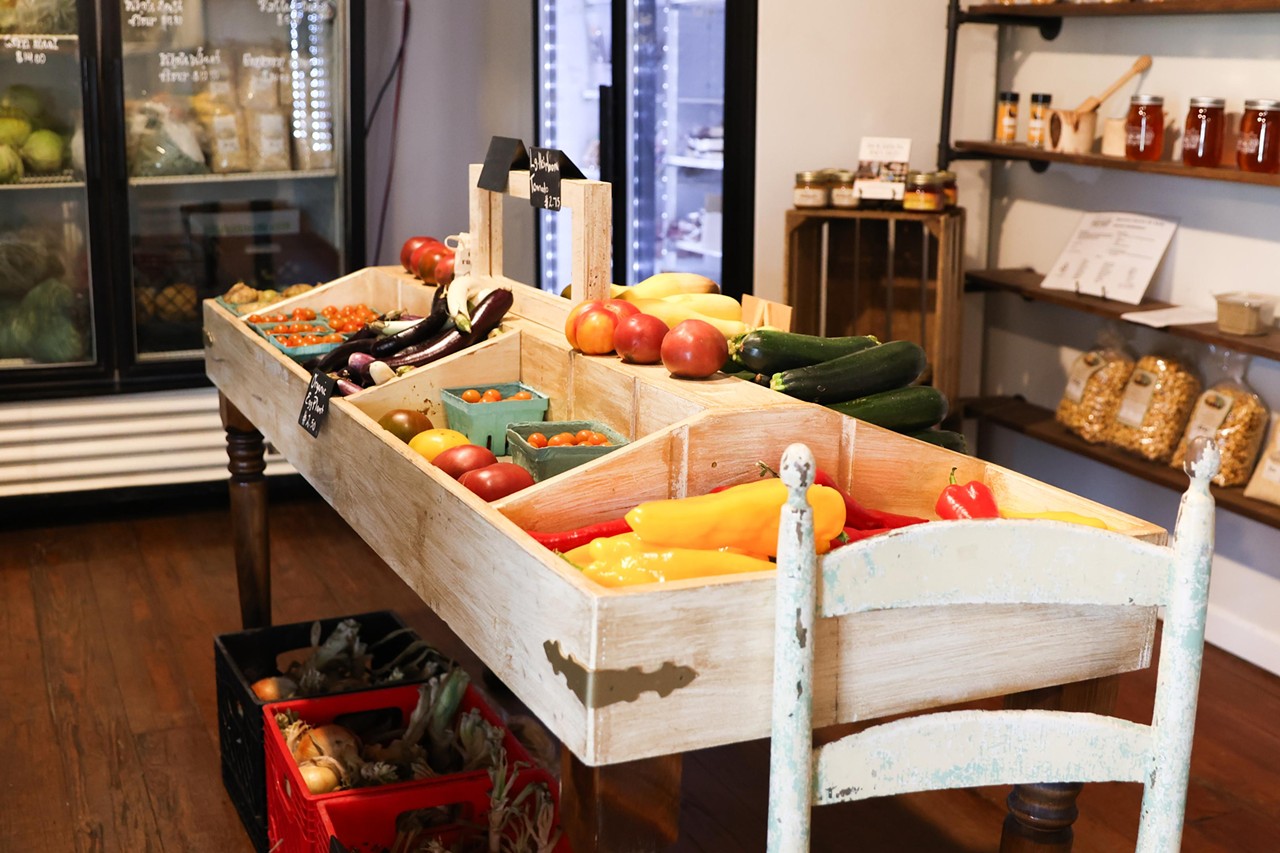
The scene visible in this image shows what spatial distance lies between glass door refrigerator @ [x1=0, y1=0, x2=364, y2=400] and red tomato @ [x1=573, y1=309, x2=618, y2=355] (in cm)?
241

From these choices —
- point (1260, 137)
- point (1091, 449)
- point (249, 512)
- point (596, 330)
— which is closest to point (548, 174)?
point (596, 330)

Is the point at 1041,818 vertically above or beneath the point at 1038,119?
beneath

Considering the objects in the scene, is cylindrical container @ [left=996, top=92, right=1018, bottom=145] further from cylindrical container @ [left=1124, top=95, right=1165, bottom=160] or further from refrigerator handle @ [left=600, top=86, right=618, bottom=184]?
refrigerator handle @ [left=600, top=86, right=618, bottom=184]

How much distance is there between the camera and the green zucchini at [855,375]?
189cm

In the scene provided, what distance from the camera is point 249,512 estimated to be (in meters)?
3.05

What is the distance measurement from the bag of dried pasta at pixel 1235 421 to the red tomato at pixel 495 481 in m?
2.17

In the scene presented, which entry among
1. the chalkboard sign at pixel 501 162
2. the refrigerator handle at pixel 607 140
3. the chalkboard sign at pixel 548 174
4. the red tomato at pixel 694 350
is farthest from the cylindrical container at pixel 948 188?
the red tomato at pixel 694 350

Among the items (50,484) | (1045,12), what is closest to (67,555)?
(50,484)

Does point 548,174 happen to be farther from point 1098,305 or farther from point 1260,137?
point 1098,305

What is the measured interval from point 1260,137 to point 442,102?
3.28m

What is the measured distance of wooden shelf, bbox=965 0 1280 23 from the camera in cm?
315

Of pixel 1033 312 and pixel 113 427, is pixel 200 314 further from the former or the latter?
pixel 1033 312

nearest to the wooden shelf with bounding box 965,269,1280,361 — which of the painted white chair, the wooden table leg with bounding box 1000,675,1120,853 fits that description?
the wooden table leg with bounding box 1000,675,1120,853

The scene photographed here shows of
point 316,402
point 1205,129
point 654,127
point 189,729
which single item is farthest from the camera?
point 654,127
